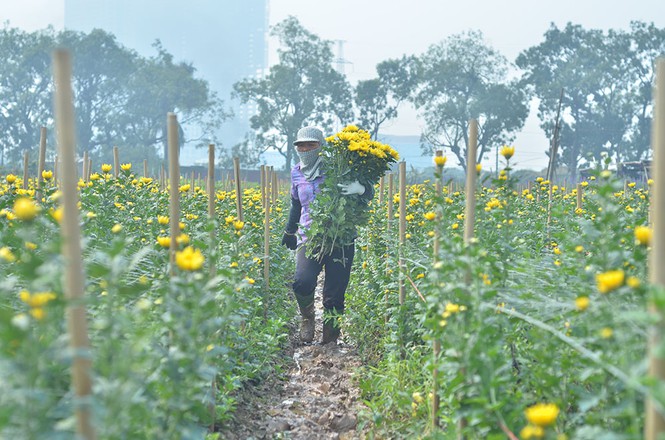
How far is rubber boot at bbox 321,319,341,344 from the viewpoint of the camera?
635cm

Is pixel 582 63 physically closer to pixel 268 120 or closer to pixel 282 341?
pixel 268 120

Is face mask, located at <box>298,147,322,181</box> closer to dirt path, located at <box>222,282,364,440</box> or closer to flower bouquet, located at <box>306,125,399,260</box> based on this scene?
flower bouquet, located at <box>306,125,399,260</box>

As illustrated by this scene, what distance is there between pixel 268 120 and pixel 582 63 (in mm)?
20995

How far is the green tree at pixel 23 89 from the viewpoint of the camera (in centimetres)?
4491

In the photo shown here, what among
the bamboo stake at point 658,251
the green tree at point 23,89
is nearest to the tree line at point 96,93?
the green tree at point 23,89

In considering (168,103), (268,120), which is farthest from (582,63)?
(168,103)

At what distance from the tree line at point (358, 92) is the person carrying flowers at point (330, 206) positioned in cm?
4073

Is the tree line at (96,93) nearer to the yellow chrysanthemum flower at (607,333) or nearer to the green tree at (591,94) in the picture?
the green tree at (591,94)

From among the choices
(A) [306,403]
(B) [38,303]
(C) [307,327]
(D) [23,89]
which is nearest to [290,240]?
(C) [307,327]

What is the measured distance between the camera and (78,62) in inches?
1896

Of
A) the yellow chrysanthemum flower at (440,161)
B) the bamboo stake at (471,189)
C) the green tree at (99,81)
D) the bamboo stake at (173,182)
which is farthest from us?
the green tree at (99,81)

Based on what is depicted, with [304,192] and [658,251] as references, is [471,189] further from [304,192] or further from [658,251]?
[304,192]

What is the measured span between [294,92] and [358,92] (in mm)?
4429

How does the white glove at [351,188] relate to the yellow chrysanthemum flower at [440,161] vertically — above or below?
below
